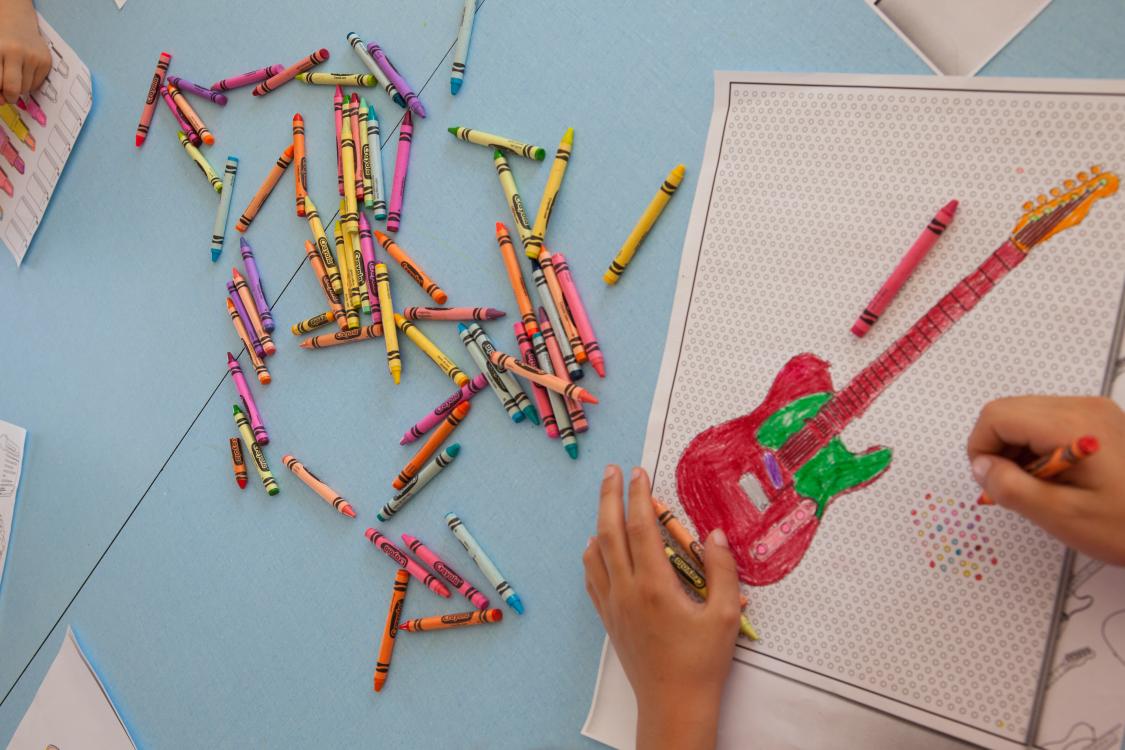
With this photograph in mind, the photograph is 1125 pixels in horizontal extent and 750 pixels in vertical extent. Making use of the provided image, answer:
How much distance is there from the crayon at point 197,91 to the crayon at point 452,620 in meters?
0.70

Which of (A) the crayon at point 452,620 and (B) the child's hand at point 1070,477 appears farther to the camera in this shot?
(A) the crayon at point 452,620

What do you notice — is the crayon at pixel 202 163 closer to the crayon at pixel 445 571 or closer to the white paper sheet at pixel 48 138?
the white paper sheet at pixel 48 138

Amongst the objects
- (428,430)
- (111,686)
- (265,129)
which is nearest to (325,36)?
(265,129)

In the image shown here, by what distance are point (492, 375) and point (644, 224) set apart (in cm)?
21

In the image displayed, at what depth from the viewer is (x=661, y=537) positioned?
2.19ft

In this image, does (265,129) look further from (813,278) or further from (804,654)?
(804,654)

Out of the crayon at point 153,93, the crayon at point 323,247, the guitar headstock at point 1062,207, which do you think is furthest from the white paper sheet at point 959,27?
the crayon at point 153,93

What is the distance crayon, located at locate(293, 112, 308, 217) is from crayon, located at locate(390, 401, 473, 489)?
1.06ft

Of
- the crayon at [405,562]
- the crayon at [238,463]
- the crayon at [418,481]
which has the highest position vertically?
the crayon at [418,481]

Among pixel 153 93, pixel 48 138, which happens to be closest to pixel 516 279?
pixel 153 93

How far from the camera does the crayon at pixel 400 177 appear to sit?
33.2 inches

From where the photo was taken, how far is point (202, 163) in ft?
3.27

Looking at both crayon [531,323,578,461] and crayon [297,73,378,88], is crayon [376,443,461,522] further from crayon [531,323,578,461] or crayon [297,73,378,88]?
crayon [297,73,378,88]

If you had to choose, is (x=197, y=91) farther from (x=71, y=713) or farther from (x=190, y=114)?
(x=71, y=713)
